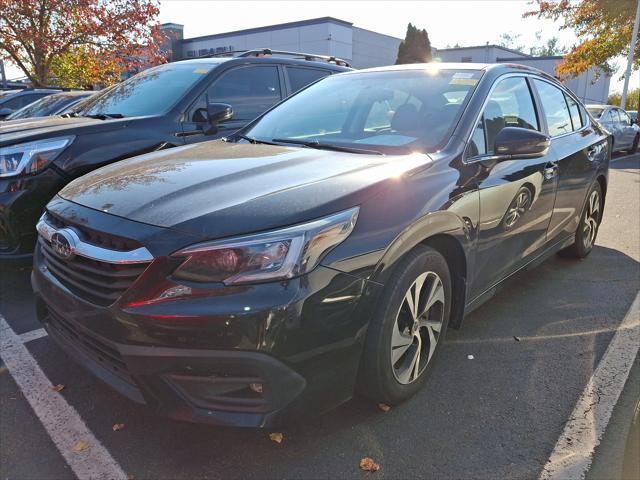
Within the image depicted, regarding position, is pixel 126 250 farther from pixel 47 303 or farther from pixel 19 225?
pixel 19 225

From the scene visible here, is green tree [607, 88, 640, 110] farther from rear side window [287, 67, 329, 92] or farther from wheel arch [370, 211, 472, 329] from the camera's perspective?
wheel arch [370, 211, 472, 329]

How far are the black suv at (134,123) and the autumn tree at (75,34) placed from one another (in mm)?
11205

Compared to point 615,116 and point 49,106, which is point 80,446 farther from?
point 615,116

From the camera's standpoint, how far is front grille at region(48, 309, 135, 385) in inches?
80.9

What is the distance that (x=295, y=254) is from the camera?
193 cm

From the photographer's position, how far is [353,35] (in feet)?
116

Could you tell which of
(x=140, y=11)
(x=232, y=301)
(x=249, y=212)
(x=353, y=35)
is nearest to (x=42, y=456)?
(x=232, y=301)

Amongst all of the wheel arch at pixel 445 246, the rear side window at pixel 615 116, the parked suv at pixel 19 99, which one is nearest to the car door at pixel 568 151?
the wheel arch at pixel 445 246

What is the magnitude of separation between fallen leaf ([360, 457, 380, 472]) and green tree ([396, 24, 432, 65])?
3502cm

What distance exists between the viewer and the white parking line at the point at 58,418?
2.15 metres

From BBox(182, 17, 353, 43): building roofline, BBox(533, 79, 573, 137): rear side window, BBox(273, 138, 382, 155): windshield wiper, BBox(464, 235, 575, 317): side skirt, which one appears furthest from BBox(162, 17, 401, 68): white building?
BBox(273, 138, 382, 155): windshield wiper

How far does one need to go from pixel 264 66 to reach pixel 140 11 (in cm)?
1257

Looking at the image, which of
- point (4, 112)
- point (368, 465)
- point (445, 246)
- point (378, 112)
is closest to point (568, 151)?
point (378, 112)

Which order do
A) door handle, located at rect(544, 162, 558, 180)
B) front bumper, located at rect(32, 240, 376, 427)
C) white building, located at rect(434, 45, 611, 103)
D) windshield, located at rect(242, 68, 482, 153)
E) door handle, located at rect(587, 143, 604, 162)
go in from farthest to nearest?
1. white building, located at rect(434, 45, 611, 103)
2. door handle, located at rect(587, 143, 604, 162)
3. door handle, located at rect(544, 162, 558, 180)
4. windshield, located at rect(242, 68, 482, 153)
5. front bumper, located at rect(32, 240, 376, 427)
